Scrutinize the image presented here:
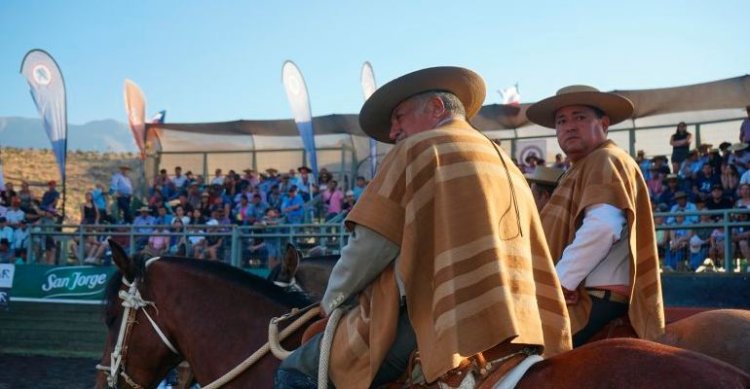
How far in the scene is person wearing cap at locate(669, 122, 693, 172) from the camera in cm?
1509

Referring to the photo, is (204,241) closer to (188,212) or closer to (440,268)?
(188,212)

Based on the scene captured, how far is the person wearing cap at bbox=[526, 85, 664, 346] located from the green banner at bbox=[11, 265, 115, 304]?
12.1 m

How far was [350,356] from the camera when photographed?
3088 mm

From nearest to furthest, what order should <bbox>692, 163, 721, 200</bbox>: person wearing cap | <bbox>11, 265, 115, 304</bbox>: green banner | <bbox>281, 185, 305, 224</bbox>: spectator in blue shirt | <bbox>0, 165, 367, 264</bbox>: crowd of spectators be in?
<bbox>692, 163, 721, 200</bbox>: person wearing cap < <bbox>0, 165, 367, 264</bbox>: crowd of spectators < <bbox>11, 265, 115, 304</bbox>: green banner < <bbox>281, 185, 305, 224</bbox>: spectator in blue shirt

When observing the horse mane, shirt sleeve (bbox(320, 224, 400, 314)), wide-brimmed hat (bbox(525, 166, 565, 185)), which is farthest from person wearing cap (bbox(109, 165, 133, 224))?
shirt sleeve (bbox(320, 224, 400, 314))

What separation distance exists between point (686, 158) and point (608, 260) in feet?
38.5

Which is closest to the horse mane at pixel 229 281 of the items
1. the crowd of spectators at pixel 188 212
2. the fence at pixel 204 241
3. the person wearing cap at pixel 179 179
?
the fence at pixel 204 241

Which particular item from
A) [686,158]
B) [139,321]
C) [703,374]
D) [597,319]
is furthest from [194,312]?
[686,158]

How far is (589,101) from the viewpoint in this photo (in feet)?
14.8

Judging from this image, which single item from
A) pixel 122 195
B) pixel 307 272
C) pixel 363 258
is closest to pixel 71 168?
pixel 122 195

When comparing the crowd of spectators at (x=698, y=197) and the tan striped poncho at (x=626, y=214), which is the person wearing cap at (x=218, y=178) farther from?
the tan striped poncho at (x=626, y=214)

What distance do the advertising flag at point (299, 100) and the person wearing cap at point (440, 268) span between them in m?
16.5

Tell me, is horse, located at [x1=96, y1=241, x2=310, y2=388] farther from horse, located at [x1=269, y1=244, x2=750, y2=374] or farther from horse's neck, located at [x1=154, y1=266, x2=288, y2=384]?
horse, located at [x1=269, y1=244, x2=750, y2=374]

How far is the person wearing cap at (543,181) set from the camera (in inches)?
202
